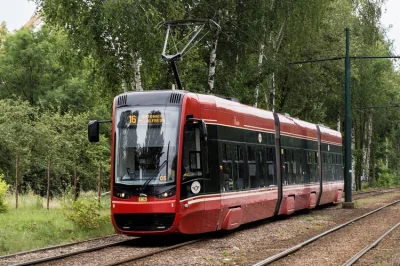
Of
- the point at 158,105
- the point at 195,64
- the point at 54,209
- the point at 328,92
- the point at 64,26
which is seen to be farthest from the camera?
the point at 328,92

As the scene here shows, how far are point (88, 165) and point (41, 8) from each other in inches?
486

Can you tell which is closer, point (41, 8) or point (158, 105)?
point (158, 105)

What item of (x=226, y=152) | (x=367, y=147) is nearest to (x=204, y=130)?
(x=226, y=152)

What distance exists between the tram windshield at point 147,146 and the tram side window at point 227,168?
2170 mm

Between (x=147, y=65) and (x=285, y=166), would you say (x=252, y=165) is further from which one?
(x=147, y=65)

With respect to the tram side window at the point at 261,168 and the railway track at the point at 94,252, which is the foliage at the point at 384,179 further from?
the railway track at the point at 94,252

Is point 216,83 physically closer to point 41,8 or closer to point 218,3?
point 218,3

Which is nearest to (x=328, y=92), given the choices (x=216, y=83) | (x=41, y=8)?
(x=216, y=83)

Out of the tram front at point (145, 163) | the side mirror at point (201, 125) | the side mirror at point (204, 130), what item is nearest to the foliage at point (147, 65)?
the tram front at point (145, 163)

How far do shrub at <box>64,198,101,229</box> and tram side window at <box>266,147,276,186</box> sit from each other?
500 cm

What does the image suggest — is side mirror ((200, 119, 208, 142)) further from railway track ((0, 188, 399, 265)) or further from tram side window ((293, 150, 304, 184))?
tram side window ((293, 150, 304, 184))

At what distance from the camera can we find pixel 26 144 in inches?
1309

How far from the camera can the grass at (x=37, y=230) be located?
1487 centimetres

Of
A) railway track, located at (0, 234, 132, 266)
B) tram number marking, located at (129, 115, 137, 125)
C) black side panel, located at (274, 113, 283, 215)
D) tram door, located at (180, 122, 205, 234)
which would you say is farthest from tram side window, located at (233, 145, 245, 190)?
tram number marking, located at (129, 115, 137, 125)
